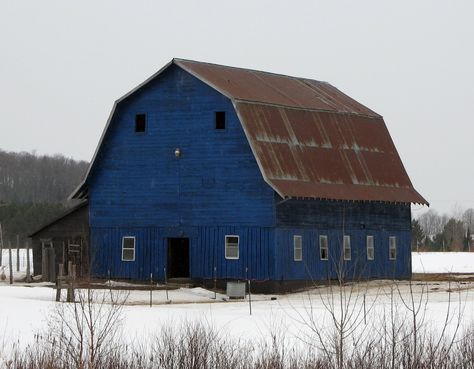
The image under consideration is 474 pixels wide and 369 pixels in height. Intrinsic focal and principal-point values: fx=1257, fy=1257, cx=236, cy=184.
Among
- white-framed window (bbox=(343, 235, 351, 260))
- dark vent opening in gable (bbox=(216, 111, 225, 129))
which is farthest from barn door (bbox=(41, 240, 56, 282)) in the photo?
white-framed window (bbox=(343, 235, 351, 260))

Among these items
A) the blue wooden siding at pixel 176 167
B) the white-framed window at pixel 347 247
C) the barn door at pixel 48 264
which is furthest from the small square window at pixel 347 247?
the barn door at pixel 48 264

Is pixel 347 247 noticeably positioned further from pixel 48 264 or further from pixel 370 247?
pixel 48 264

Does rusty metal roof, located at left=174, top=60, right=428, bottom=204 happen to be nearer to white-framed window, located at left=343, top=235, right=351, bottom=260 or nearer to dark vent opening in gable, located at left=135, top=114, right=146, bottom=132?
white-framed window, located at left=343, top=235, right=351, bottom=260

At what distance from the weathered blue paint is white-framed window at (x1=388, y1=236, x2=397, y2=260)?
8.08ft

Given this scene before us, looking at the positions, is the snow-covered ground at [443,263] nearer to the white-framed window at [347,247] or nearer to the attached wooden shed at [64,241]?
the white-framed window at [347,247]

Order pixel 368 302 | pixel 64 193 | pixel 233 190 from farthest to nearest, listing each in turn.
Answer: pixel 64 193 → pixel 233 190 → pixel 368 302

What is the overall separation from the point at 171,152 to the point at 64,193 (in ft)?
352

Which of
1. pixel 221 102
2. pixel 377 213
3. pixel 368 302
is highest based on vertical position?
pixel 221 102

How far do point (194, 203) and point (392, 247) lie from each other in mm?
10105

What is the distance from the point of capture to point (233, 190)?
4450 cm

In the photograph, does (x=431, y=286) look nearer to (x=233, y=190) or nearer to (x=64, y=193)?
(x=233, y=190)

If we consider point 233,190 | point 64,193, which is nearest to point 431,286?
point 233,190

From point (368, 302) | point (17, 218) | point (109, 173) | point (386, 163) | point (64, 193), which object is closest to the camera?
point (368, 302)

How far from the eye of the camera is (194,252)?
1795 inches
